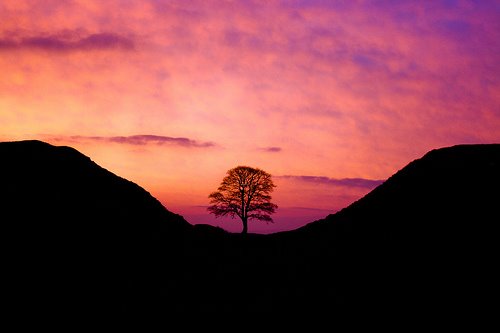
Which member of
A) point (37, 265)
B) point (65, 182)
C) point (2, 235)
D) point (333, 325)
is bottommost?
point (333, 325)

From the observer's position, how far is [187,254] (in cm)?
2798

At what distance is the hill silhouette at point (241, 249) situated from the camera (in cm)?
1934

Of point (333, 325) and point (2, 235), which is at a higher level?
point (2, 235)

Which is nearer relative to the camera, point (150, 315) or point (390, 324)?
point (390, 324)

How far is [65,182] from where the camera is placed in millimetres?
29750

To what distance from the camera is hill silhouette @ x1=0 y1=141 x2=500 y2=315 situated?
63.5 feet

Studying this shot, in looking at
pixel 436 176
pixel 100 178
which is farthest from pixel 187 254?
pixel 436 176

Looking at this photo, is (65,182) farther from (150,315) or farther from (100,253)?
(150,315)

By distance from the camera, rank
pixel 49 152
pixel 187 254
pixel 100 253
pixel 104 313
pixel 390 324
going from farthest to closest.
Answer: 1. pixel 49 152
2. pixel 187 254
3. pixel 100 253
4. pixel 104 313
5. pixel 390 324

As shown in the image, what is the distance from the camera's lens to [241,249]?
32.9 metres

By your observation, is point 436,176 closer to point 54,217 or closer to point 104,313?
point 104,313

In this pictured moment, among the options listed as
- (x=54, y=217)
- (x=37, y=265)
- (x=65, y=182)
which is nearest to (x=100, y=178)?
(x=65, y=182)

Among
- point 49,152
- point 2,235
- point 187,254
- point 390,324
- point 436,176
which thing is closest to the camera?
point 390,324

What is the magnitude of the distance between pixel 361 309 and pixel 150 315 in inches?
377
